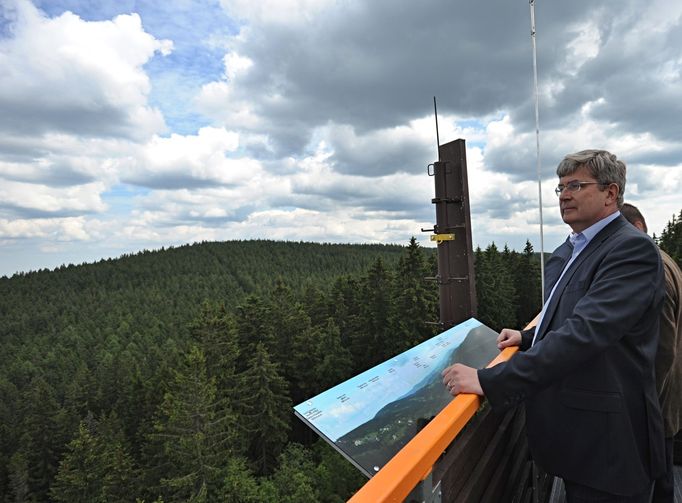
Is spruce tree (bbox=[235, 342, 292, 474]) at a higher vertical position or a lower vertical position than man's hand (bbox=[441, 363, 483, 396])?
lower

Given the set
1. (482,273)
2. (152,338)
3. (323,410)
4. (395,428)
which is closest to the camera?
(323,410)

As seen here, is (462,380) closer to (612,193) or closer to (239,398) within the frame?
(612,193)

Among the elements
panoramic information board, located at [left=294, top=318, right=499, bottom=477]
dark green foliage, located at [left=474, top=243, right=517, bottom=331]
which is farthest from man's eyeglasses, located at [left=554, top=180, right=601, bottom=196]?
dark green foliage, located at [left=474, top=243, right=517, bottom=331]

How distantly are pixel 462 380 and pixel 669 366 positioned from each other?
1.00 metres

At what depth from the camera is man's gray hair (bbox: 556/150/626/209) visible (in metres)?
1.94

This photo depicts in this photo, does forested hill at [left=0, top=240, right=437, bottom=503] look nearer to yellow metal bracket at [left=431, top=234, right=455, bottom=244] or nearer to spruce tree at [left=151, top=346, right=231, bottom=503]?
spruce tree at [left=151, top=346, right=231, bottom=503]

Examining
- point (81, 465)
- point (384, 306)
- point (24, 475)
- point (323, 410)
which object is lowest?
point (24, 475)

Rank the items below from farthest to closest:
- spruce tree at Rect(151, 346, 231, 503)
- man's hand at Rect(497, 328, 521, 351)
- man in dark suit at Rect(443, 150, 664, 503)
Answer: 1. spruce tree at Rect(151, 346, 231, 503)
2. man's hand at Rect(497, 328, 521, 351)
3. man in dark suit at Rect(443, 150, 664, 503)

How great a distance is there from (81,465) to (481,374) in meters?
40.5

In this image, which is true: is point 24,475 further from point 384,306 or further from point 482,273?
point 482,273

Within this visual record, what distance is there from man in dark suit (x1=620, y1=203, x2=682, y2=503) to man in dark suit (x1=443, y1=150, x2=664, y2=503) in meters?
0.36

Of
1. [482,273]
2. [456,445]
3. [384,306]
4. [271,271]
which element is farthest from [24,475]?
[271,271]

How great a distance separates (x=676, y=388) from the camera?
2326 mm

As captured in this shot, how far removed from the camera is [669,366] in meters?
2.12
